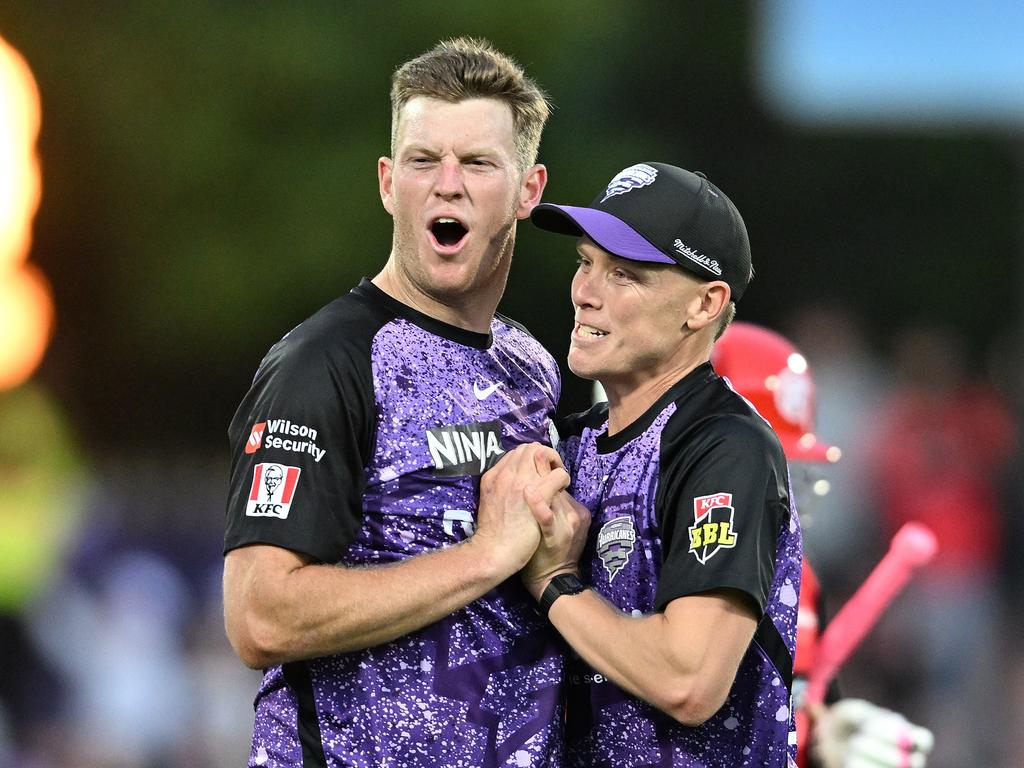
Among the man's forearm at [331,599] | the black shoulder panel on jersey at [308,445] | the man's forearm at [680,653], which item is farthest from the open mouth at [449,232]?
the man's forearm at [680,653]

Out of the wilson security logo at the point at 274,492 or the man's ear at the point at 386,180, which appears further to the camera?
the man's ear at the point at 386,180

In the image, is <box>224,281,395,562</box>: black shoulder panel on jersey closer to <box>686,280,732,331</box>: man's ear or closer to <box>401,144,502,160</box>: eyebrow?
<box>401,144,502,160</box>: eyebrow

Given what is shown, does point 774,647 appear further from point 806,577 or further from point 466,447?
point 806,577

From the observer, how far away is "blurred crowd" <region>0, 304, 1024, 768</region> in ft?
30.7

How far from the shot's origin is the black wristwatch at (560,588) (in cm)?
368

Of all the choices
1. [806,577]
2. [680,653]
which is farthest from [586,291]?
[806,577]

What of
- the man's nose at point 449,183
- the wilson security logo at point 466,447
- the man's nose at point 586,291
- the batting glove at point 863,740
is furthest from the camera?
the batting glove at point 863,740

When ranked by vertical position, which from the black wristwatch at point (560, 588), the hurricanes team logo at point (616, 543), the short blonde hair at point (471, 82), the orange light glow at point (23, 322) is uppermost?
the short blonde hair at point (471, 82)

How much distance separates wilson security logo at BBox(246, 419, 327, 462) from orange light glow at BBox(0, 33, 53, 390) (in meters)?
9.26

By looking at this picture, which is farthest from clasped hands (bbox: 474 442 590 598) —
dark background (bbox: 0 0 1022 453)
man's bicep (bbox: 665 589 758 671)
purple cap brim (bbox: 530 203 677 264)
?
dark background (bbox: 0 0 1022 453)

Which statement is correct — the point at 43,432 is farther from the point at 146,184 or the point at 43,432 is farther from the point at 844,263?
the point at 844,263

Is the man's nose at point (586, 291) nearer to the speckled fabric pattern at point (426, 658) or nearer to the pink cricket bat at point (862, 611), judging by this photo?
the speckled fabric pattern at point (426, 658)

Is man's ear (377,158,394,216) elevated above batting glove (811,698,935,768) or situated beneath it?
elevated above

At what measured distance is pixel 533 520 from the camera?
3.72 meters
